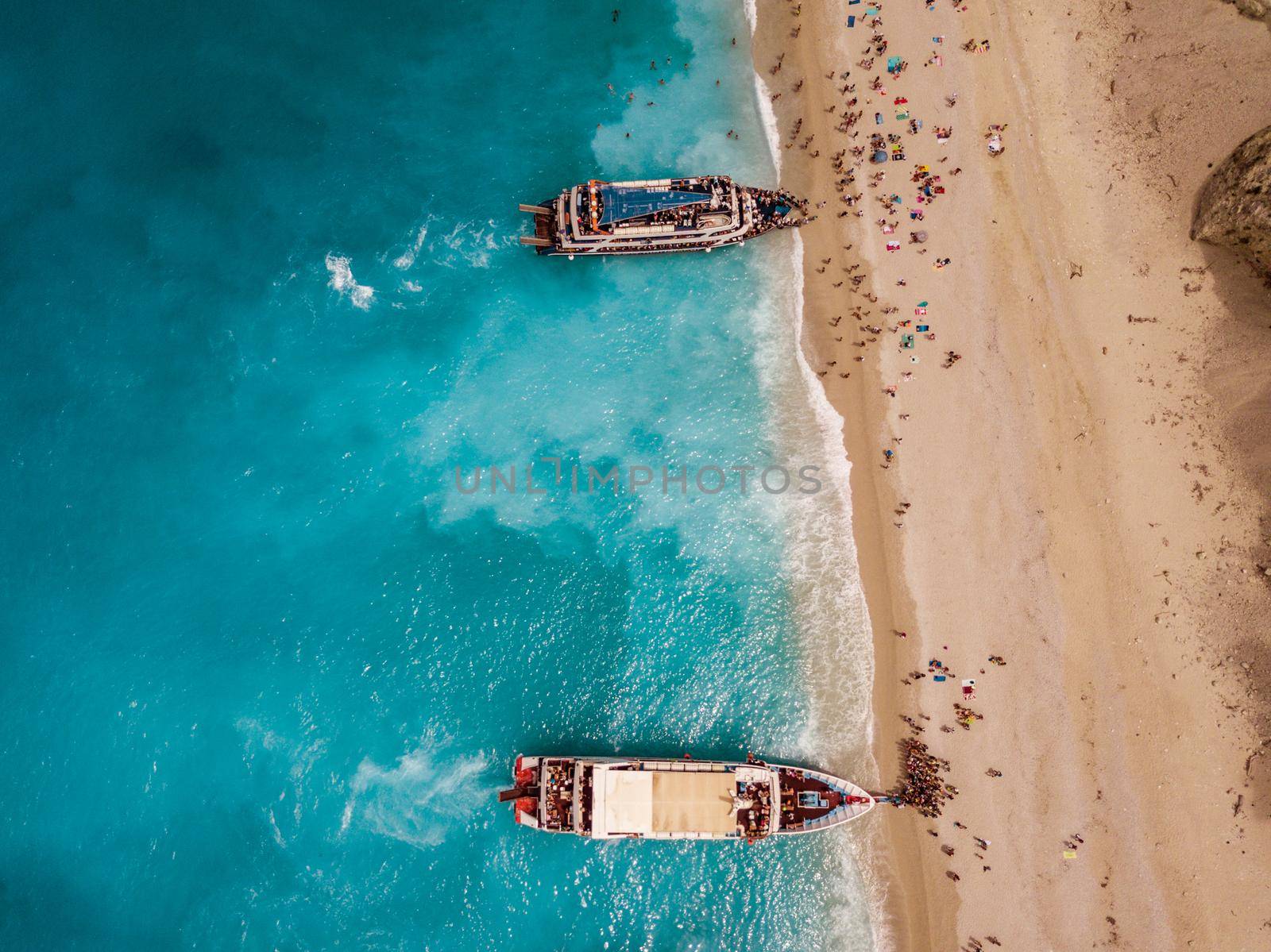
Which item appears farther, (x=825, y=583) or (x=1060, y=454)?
(x=825, y=583)

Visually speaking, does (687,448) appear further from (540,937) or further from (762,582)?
(540,937)

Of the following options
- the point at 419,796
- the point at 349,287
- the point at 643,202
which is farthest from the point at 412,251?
the point at 419,796

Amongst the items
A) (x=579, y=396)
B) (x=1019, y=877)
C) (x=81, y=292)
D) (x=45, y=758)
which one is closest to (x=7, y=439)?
(x=81, y=292)

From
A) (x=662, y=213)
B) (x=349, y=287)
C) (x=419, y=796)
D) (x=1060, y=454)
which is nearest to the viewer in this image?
(x=1060, y=454)

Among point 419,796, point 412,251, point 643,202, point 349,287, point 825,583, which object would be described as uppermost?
point 643,202

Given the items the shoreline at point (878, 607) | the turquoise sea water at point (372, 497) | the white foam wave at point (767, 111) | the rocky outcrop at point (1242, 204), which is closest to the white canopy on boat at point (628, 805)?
the turquoise sea water at point (372, 497)

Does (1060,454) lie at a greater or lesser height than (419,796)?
greater

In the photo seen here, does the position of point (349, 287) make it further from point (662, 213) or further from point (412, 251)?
point (662, 213)

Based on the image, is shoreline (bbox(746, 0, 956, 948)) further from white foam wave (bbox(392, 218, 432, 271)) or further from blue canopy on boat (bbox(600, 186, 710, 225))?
white foam wave (bbox(392, 218, 432, 271))
